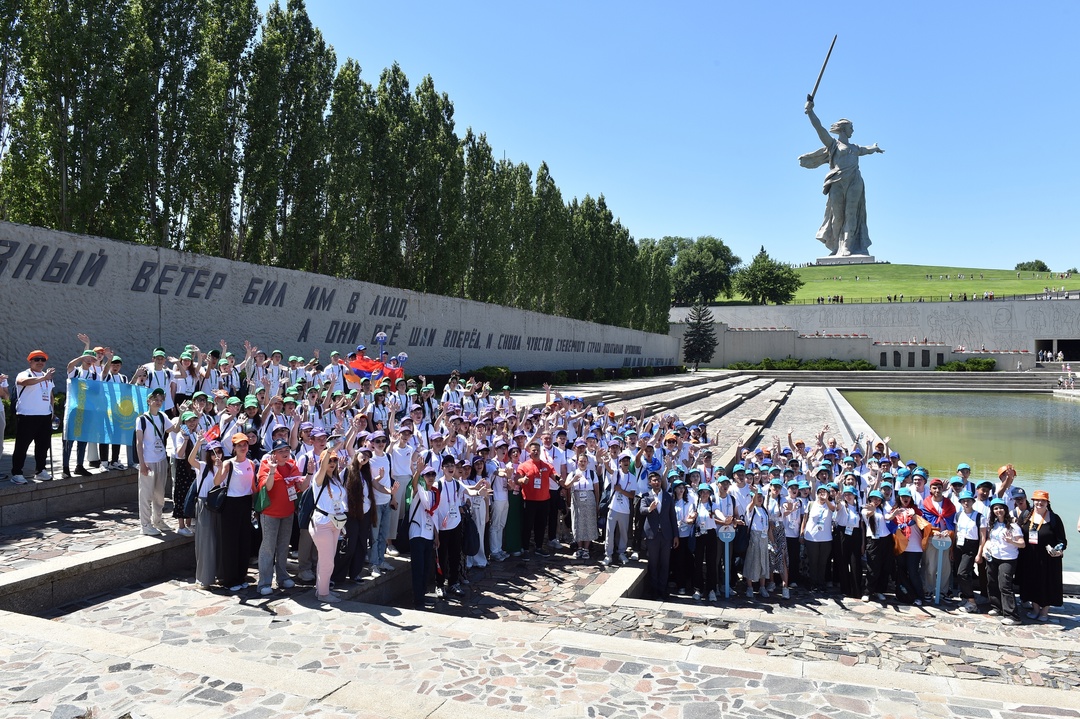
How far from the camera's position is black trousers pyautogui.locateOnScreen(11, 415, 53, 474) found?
8664mm

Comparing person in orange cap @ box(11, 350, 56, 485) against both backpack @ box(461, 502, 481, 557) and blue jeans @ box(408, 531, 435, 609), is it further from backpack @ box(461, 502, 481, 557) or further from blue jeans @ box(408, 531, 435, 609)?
backpack @ box(461, 502, 481, 557)

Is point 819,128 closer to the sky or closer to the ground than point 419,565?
closer to the sky

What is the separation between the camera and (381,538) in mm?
8125

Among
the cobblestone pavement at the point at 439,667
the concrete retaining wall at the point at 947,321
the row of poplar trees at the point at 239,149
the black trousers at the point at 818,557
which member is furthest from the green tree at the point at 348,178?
the concrete retaining wall at the point at 947,321

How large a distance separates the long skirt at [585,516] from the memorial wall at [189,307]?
983 cm

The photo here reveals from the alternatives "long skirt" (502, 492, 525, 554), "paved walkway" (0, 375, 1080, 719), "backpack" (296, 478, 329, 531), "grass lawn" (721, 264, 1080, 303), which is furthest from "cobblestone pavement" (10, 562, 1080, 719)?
"grass lawn" (721, 264, 1080, 303)

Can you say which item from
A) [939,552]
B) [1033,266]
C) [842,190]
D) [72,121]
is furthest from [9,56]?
[1033,266]

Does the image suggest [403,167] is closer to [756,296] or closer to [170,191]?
[170,191]

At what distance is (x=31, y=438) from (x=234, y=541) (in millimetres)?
3741

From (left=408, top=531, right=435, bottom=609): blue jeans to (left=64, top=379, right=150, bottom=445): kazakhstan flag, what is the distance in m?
4.42

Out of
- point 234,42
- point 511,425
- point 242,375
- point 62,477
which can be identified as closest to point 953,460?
point 511,425

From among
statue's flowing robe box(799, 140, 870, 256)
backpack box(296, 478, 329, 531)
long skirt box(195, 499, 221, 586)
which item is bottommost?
long skirt box(195, 499, 221, 586)

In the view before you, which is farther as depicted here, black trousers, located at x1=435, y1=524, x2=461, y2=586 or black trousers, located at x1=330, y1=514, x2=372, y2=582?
black trousers, located at x1=435, y1=524, x2=461, y2=586

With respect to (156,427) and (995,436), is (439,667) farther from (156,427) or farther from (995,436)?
(995,436)
